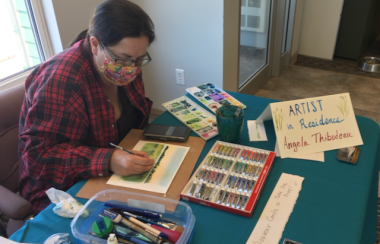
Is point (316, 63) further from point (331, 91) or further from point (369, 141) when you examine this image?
point (369, 141)

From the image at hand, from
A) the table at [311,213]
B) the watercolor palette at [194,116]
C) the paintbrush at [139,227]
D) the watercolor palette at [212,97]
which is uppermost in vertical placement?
the watercolor palette at [212,97]

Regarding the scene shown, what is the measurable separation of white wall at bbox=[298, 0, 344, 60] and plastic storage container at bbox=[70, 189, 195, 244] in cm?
319

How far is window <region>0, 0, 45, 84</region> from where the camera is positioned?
1.71m

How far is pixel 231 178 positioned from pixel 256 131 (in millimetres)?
307

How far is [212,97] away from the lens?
4.31ft

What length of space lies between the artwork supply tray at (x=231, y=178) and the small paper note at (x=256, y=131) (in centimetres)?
11

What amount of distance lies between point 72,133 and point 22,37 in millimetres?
1148

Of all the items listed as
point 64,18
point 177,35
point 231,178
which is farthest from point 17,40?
point 231,178

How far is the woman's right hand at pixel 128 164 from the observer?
897 mm

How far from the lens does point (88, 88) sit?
105 cm

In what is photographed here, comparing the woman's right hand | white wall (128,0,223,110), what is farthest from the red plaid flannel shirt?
white wall (128,0,223,110)

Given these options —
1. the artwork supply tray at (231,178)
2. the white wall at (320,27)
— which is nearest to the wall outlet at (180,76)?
the artwork supply tray at (231,178)

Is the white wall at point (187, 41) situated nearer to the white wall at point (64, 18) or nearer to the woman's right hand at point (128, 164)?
the white wall at point (64, 18)

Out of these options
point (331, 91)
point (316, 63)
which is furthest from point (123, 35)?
point (316, 63)
